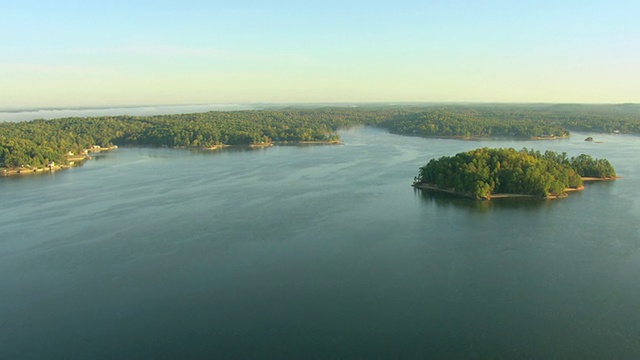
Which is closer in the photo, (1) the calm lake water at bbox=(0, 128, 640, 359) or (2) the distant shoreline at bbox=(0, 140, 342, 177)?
(1) the calm lake water at bbox=(0, 128, 640, 359)

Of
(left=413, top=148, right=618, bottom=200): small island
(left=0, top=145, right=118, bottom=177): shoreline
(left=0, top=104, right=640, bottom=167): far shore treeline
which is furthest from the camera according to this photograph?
(left=0, top=104, right=640, bottom=167): far shore treeline

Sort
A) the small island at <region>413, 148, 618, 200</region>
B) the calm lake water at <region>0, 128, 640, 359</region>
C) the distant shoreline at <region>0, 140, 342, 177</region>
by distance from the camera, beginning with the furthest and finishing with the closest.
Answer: the distant shoreline at <region>0, 140, 342, 177</region> → the small island at <region>413, 148, 618, 200</region> → the calm lake water at <region>0, 128, 640, 359</region>

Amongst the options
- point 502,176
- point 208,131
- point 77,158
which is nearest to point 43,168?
point 77,158

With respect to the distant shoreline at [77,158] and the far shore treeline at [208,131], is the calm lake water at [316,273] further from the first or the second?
the far shore treeline at [208,131]

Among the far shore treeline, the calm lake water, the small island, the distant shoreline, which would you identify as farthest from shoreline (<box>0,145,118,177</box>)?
the small island

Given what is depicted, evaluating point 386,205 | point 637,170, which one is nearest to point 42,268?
point 386,205

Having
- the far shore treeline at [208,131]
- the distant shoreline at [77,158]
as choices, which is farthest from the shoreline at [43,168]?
the far shore treeline at [208,131]

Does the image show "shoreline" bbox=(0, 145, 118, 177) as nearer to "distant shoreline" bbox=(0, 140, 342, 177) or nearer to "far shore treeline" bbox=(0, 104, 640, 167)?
"distant shoreline" bbox=(0, 140, 342, 177)
